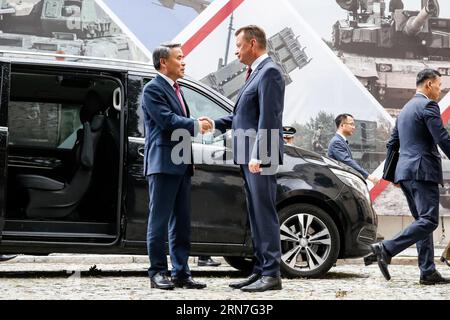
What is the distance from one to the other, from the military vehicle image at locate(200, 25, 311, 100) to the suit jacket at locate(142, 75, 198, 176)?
6.47 m

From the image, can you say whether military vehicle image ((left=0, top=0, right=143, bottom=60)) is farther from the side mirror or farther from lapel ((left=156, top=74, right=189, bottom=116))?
lapel ((left=156, top=74, right=189, bottom=116))

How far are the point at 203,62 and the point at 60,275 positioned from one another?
5904 mm

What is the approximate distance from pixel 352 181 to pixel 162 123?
2358 mm

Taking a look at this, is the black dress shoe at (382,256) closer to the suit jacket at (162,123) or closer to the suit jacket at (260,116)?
the suit jacket at (260,116)

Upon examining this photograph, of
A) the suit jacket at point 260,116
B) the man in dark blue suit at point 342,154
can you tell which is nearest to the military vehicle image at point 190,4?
the man in dark blue suit at point 342,154

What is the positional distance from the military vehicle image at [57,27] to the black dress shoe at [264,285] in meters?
7.08

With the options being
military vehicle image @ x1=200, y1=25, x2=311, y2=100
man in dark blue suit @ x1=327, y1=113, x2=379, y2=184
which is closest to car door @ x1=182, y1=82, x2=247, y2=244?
man in dark blue suit @ x1=327, y1=113, x2=379, y2=184

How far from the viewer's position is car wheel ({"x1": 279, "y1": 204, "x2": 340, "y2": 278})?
8.49 metres

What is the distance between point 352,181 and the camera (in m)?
8.81

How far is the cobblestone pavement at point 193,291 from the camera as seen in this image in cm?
683
